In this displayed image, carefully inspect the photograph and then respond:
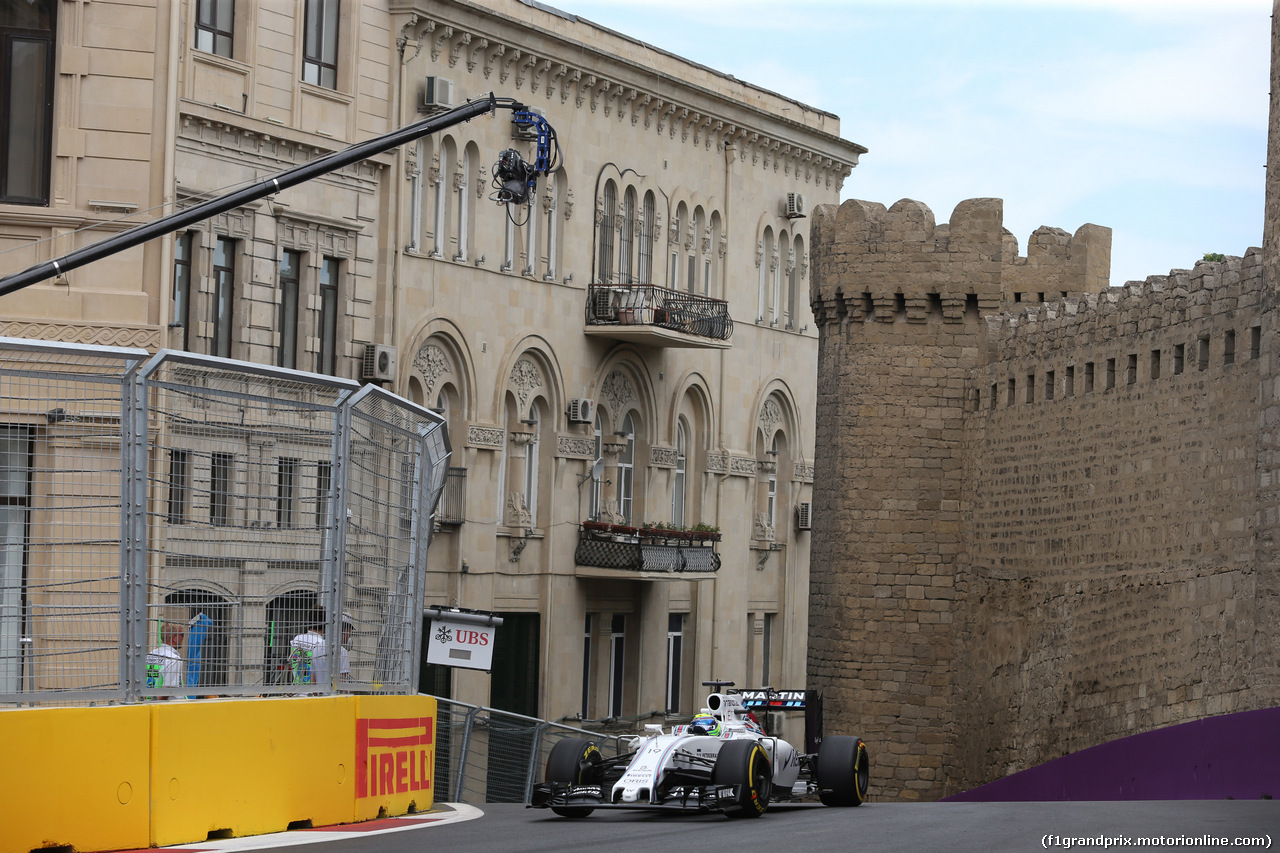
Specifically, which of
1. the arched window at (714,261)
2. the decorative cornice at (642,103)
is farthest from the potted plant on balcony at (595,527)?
the decorative cornice at (642,103)

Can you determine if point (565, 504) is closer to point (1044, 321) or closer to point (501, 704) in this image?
point (501, 704)

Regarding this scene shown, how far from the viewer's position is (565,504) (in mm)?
36656

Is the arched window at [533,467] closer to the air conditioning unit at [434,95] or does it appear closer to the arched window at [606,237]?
the arched window at [606,237]

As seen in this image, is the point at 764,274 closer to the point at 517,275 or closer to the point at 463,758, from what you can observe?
the point at 517,275

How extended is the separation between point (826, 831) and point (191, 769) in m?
4.07

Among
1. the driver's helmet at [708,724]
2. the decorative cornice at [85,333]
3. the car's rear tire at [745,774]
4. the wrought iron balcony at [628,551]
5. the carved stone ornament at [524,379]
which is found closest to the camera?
the car's rear tire at [745,774]

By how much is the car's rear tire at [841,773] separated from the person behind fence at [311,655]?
17.3 feet

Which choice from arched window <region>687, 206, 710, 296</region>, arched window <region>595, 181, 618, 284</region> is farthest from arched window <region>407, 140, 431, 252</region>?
arched window <region>687, 206, 710, 296</region>

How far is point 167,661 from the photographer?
11039 mm

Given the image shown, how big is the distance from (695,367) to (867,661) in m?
11.8

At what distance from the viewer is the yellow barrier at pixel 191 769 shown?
33.5ft

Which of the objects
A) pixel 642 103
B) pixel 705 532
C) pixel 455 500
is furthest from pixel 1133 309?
pixel 642 103

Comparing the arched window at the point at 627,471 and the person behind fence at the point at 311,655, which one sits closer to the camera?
the person behind fence at the point at 311,655

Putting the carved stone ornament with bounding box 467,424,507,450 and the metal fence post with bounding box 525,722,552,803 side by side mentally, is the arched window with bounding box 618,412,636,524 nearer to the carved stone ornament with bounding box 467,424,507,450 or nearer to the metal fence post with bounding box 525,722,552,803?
the carved stone ornament with bounding box 467,424,507,450
